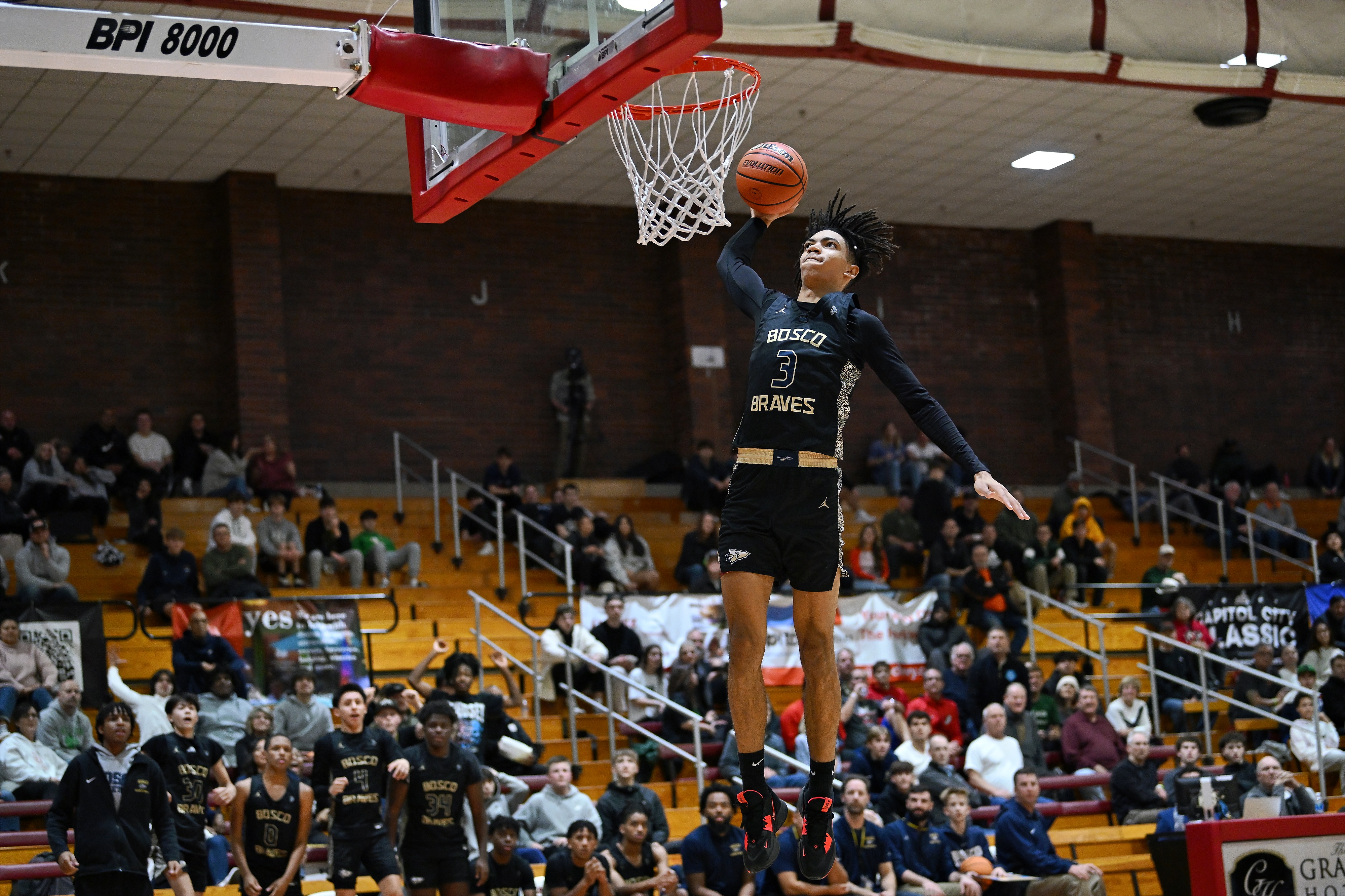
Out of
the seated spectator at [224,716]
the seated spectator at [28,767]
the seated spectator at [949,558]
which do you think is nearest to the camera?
the seated spectator at [28,767]

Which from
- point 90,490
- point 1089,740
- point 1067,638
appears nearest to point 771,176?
point 1089,740

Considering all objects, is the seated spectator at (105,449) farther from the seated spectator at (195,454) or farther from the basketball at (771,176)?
the basketball at (771,176)

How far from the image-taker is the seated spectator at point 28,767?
12.1 m

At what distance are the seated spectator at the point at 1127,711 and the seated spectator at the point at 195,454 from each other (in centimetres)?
977

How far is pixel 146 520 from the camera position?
55.4 feet

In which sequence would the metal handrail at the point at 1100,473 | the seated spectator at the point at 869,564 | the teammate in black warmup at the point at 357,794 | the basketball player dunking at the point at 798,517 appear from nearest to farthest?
the basketball player dunking at the point at 798,517 < the teammate in black warmup at the point at 357,794 < the seated spectator at the point at 869,564 < the metal handrail at the point at 1100,473

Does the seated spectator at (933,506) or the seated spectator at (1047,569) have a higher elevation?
the seated spectator at (933,506)

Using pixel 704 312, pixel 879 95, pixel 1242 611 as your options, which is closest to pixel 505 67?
pixel 879 95

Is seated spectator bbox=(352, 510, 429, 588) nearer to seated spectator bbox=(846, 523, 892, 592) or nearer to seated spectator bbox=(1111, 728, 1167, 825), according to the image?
seated spectator bbox=(846, 523, 892, 592)

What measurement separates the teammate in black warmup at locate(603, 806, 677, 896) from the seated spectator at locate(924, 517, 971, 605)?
7.27m

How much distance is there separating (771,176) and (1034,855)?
8578 mm

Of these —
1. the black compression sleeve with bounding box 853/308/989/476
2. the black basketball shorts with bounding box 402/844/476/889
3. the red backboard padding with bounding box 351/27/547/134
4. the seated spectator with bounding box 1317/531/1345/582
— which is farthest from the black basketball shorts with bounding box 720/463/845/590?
the seated spectator with bounding box 1317/531/1345/582

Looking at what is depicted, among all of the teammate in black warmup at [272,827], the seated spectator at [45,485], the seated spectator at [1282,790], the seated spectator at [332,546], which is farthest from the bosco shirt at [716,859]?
the seated spectator at [45,485]

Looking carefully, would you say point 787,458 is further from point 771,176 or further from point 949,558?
point 949,558
